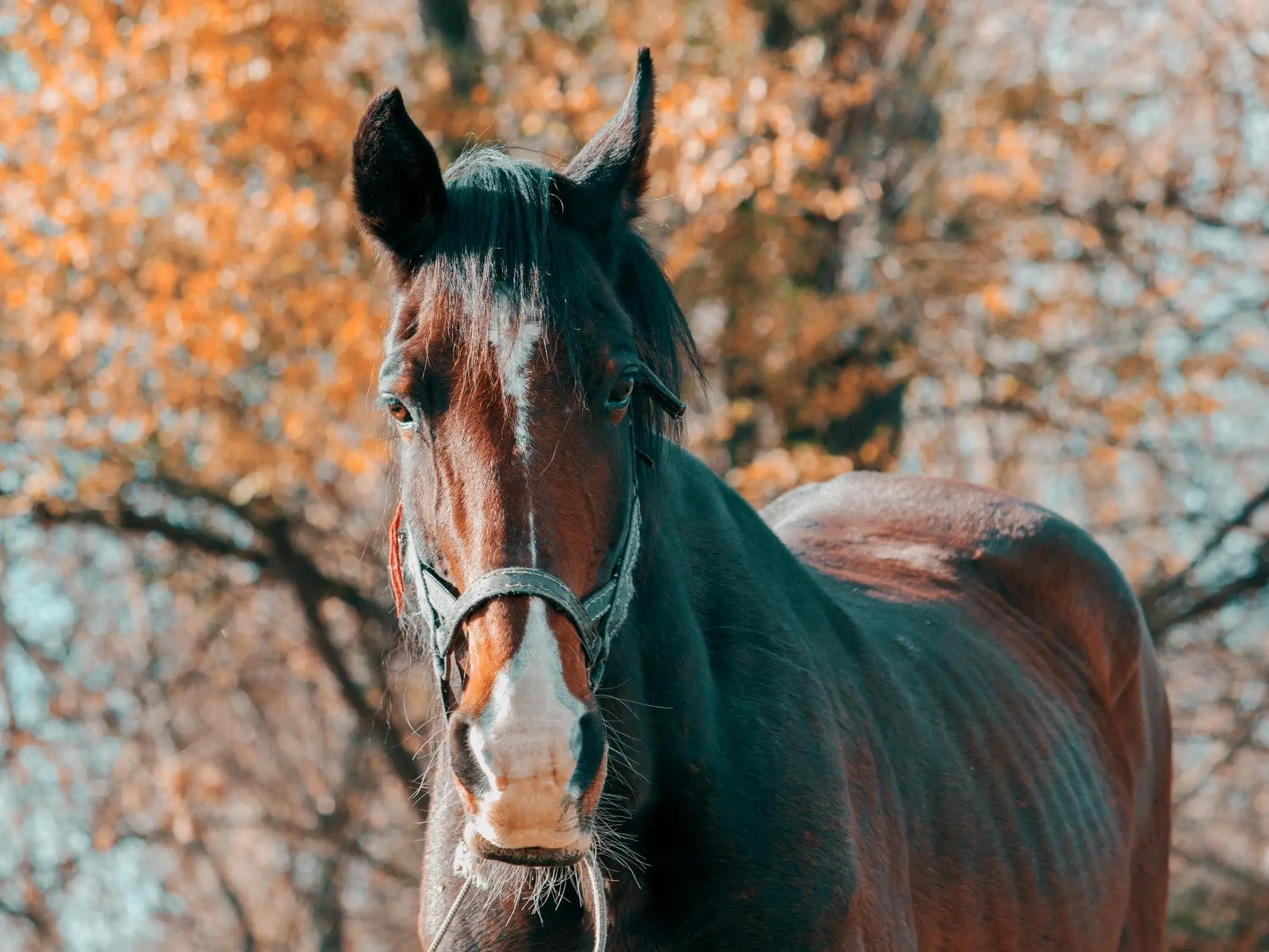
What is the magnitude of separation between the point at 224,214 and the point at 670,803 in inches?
232

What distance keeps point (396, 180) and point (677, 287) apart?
579 cm

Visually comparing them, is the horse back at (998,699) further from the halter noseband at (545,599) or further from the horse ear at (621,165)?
the horse ear at (621,165)

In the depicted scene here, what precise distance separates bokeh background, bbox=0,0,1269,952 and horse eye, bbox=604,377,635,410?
14.6ft

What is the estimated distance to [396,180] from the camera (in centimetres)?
254

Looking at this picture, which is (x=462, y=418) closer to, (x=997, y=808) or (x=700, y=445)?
(x=997, y=808)

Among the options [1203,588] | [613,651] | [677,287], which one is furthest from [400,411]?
[1203,588]

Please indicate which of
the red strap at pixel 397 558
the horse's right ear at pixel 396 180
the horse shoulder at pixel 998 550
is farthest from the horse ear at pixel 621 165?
the horse shoulder at pixel 998 550

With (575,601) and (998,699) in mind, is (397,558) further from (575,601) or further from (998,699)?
(998,699)

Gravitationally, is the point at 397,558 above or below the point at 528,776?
above

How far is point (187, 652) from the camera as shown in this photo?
12.0 m

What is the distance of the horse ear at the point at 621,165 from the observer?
2.63 m

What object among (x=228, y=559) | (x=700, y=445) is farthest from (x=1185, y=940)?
(x=228, y=559)

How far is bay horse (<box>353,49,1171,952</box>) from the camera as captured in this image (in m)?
2.19

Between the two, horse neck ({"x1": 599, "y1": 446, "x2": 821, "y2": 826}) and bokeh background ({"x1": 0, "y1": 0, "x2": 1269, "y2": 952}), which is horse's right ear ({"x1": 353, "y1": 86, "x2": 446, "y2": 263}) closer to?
horse neck ({"x1": 599, "y1": 446, "x2": 821, "y2": 826})
